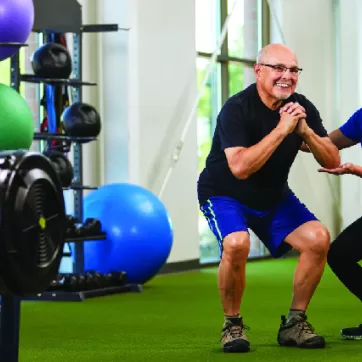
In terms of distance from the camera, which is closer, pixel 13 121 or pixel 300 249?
pixel 300 249

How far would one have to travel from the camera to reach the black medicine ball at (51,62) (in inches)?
236

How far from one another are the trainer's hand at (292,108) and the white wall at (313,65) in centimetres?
595

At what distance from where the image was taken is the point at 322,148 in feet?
13.6

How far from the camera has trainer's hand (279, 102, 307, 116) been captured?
402 cm

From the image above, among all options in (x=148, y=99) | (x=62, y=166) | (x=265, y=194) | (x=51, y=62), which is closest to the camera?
(x=265, y=194)

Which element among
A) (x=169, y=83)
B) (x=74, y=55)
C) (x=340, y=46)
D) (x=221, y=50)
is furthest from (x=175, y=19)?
(x=340, y=46)

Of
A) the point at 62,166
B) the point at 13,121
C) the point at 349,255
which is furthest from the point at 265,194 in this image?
the point at 62,166

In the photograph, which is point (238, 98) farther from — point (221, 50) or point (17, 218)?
point (221, 50)

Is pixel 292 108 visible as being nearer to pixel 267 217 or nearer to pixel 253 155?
pixel 253 155

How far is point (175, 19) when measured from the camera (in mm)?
8188

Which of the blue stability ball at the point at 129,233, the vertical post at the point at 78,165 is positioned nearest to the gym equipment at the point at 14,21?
the vertical post at the point at 78,165

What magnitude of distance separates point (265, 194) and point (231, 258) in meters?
0.31

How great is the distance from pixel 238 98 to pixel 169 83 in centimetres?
394

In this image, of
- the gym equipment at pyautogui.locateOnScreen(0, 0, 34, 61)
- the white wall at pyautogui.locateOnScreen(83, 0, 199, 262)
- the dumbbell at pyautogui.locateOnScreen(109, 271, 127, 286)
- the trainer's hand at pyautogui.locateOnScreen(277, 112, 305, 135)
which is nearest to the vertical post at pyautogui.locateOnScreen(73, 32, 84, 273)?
the dumbbell at pyautogui.locateOnScreen(109, 271, 127, 286)
